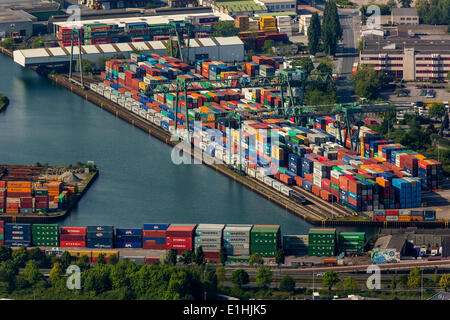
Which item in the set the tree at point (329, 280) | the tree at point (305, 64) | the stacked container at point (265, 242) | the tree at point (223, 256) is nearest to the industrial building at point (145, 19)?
the tree at point (305, 64)

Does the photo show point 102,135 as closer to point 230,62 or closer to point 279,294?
point 230,62

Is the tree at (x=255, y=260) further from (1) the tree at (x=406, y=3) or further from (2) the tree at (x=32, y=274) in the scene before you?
(1) the tree at (x=406, y=3)

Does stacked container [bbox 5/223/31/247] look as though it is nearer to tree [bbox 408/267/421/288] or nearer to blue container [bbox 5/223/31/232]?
blue container [bbox 5/223/31/232]

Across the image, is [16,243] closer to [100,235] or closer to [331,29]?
[100,235]

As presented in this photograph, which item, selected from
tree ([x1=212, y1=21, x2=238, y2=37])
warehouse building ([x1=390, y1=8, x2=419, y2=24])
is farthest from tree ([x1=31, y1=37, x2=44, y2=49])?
warehouse building ([x1=390, y1=8, x2=419, y2=24])

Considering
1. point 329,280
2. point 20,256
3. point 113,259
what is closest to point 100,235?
point 113,259
